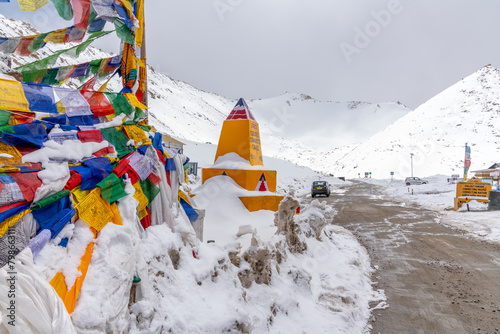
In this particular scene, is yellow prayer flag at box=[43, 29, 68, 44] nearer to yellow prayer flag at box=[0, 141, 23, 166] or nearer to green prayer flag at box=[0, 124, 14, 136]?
green prayer flag at box=[0, 124, 14, 136]

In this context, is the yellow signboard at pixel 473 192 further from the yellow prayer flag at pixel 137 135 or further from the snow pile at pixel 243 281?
the yellow prayer flag at pixel 137 135

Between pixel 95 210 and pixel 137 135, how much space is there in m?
1.29

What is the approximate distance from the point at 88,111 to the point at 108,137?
1.28ft

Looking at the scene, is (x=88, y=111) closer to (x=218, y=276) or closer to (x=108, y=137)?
(x=108, y=137)

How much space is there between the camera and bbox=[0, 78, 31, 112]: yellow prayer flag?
8.37ft

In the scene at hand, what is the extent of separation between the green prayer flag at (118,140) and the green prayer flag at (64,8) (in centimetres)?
168

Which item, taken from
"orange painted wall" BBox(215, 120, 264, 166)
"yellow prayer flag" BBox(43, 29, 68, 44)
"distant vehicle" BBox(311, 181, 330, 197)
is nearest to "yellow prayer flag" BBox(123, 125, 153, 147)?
"yellow prayer flag" BBox(43, 29, 68, 44)

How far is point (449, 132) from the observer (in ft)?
189

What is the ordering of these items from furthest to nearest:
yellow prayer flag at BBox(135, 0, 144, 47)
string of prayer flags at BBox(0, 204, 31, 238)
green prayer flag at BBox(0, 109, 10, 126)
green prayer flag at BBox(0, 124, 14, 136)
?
yellow prayer flag at BBox(135, 0, 144, 47), green prayer flag at BBox(0, 109, 10, 126), green prayer flag at BBox(0, 124, 14, 136), string of prayer flags at BBox(0, 204, 31, 238)

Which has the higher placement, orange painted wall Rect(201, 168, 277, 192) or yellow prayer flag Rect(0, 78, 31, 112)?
yellow prayer flag Rect(0, 78, 31, 112)

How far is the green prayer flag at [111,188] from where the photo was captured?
2674mm

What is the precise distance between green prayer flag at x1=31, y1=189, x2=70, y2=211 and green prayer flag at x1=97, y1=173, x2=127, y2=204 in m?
0.33

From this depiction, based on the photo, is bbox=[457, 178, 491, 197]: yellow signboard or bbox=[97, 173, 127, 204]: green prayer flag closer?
bbox=[97, 173, 127, 204]: green prayer flag

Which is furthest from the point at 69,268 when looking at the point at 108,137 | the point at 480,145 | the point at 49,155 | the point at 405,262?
the point at 480,145
